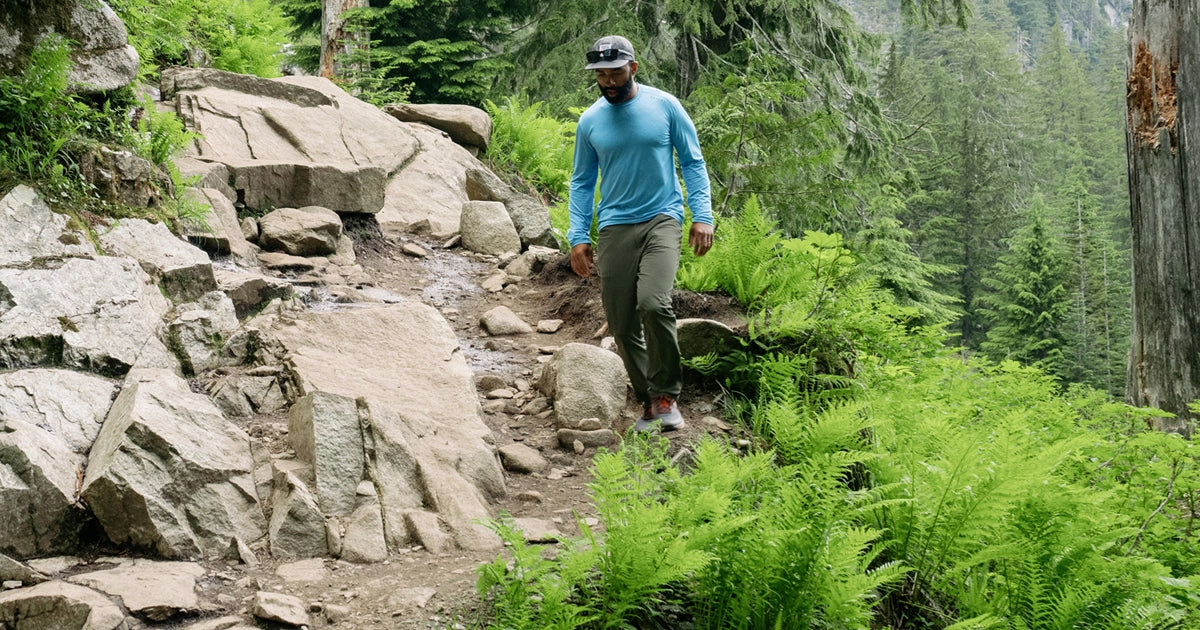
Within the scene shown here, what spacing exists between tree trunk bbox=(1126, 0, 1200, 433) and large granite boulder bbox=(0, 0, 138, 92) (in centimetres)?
809

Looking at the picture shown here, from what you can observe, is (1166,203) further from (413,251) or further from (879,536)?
(413,251)

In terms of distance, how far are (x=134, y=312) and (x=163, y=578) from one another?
2.29 meters

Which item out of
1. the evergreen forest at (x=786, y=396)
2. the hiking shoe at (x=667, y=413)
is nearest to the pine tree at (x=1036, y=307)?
the evergreen forest at (x=786, y=396)

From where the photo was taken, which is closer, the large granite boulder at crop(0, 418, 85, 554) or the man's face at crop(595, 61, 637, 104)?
the large granite boulder at crop(0, 418, 85, 554)

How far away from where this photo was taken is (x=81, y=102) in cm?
670

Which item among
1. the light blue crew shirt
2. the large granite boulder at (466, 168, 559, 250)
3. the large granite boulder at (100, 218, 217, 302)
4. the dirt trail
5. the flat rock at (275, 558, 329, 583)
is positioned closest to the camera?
the dirt trail

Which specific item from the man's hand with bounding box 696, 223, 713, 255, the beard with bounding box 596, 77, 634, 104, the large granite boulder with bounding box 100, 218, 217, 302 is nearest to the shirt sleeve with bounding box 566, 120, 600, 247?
the beard with bounding box 596, 77, 634, 104

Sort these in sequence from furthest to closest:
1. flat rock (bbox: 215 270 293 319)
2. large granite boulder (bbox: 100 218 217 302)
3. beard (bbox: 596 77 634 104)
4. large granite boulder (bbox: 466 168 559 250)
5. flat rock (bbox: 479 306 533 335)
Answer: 1. large granite boulder (bbox: 466 168 559 250)
2. flat rock (bbox: 479 306 533 335)
3. flat rock (bbox: 215 270 293 319)
4. large granite boulder (bbox: 100 218 217 302)
5. beard (bbox: 596 77 634 104)

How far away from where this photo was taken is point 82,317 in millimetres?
5238

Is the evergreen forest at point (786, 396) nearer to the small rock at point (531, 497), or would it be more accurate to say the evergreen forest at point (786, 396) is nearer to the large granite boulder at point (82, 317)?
the small rock at point (531, 497)

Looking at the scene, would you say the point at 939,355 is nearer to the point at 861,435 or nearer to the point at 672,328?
the point at 861,435

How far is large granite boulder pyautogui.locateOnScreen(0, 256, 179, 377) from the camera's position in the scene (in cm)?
495

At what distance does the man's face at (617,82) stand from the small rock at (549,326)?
289 centimetres

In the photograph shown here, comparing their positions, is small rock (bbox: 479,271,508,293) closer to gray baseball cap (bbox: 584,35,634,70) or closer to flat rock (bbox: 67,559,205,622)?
gray baseball cap (bbox: 584,35,634,70)
